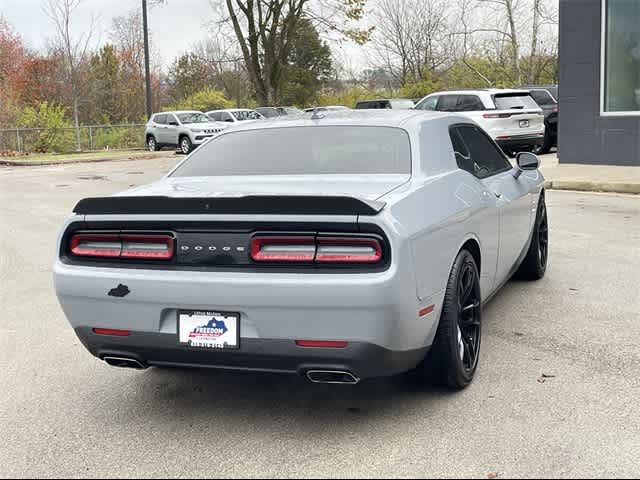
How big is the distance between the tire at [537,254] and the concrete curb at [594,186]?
7003 mm

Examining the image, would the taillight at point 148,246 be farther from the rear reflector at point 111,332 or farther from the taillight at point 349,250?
the taillight at point 349,250

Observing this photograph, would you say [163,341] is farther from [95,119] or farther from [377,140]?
[95,119]

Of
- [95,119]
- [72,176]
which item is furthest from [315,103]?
[72,176]

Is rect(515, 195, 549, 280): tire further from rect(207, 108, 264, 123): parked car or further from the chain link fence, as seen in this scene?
the chain link fence

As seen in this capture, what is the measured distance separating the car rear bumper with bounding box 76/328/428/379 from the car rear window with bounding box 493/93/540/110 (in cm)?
1633

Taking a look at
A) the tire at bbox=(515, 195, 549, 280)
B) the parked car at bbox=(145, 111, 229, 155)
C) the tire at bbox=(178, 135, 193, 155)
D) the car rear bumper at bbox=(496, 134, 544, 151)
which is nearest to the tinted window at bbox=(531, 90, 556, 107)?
the car rear bumper at bbox=(496, 134, 544, 151)

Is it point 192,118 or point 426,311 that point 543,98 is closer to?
point 192,118

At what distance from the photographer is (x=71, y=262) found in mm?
3947

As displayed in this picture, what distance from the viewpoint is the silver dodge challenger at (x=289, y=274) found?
137 inches

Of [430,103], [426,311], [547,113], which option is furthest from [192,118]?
[426,311]

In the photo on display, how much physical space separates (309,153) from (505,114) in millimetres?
15187

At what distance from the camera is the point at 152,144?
33.5 m

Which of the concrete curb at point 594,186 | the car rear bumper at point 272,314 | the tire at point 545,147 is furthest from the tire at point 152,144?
the car rear bumper at point 272,314

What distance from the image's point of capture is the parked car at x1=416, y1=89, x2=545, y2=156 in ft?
62.6
